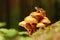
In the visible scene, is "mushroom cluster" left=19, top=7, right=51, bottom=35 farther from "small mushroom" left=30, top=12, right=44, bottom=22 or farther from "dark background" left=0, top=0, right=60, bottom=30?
"dark background" left=0, top=0, right=60, bottom=30

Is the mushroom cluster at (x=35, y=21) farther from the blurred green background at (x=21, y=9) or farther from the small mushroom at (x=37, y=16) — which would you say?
the blurred green background at (x=21, y=9)

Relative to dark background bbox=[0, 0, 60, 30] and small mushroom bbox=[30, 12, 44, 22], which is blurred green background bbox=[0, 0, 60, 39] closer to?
dark background bbox=[0, 0, 60, 30]

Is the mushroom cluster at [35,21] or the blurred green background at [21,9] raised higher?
the mushroom cluster at [35,21]

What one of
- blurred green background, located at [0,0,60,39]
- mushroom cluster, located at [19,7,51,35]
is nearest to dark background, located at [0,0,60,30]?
blurred green background, located at [0,0,60,39]

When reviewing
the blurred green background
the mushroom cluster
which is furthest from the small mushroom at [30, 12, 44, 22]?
the blurred green background

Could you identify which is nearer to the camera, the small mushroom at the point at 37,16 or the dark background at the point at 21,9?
the small mushroom at the point at 37,16

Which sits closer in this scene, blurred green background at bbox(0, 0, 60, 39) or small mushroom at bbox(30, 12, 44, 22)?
small mushroom at bbox(30, 12, 44, 22)

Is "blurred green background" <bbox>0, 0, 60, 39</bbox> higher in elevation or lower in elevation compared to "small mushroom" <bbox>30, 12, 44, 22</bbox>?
lower

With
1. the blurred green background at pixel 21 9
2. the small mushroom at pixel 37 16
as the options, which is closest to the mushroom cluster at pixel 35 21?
the small mushroom at pixel 37 16

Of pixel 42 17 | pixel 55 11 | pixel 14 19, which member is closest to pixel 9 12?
pixel 14 19

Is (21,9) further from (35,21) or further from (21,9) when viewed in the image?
(35,21)
